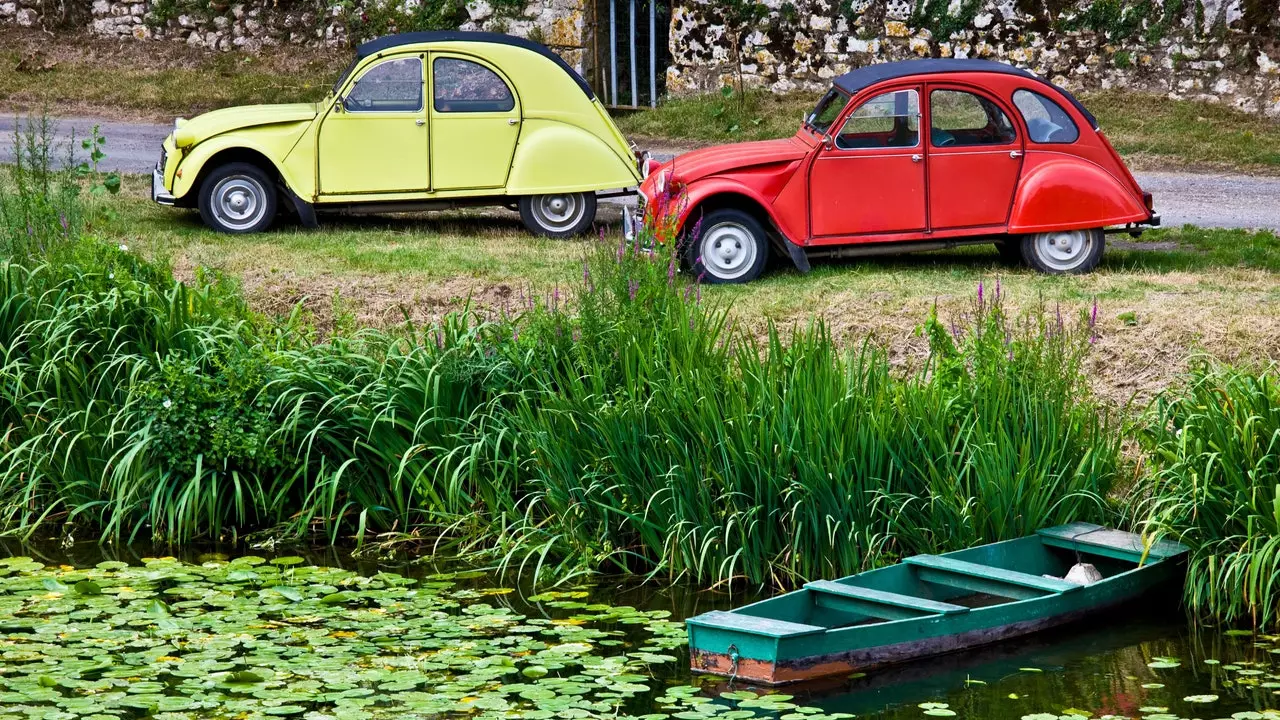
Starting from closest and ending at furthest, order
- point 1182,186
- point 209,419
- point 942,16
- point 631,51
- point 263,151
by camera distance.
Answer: point 209,419
point 263,151
point 1182,186
point 942,16
point 631,51

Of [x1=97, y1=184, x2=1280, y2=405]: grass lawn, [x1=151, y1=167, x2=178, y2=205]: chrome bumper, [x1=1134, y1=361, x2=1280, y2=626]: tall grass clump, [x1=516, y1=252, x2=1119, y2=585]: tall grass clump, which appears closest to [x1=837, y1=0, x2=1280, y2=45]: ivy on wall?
[x1=97, y1=184, x2=1280, y2=405]: grass lawn

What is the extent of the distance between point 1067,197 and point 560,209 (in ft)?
13.1

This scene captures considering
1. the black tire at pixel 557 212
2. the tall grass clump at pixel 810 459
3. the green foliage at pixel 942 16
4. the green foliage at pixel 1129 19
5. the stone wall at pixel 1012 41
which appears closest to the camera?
the tall grass clump at pixel 810 459

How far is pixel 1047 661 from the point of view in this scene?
19.0 feet

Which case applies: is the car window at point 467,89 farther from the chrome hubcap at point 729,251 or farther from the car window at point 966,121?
the car window at point 966,121

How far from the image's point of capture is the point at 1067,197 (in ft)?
32.4

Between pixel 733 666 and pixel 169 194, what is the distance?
24.9 ft

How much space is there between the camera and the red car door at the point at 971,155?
9.91 meters

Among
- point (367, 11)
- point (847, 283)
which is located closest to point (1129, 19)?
point (847, 283)

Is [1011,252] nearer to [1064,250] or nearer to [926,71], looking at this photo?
[1064,250]

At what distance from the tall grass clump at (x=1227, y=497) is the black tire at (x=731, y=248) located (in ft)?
13.0

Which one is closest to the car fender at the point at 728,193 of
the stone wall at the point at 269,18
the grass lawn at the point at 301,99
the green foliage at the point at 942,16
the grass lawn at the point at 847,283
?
the grass lawn at the point at 847,283

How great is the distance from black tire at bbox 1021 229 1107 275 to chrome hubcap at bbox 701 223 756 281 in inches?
73.8


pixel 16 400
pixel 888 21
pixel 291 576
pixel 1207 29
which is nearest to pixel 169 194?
pixel 16 400
